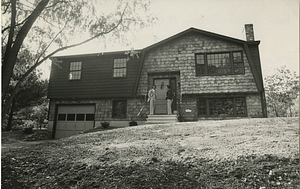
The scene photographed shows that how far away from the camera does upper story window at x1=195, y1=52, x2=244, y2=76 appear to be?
9.05 metres

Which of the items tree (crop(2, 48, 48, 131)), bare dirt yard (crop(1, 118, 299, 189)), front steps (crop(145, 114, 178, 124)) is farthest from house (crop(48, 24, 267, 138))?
bare dirt yard (crop(1, 118, 299, 189))

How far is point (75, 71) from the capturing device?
10.7m

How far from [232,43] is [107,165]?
26.1ft

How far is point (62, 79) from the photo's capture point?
10672mm

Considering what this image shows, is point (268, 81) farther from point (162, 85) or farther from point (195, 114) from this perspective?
point (162, 85)

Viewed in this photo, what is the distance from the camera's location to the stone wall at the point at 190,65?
8.80 metres

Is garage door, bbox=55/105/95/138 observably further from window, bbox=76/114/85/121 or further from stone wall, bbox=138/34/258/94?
stone wall, bbox=138/34/258/94

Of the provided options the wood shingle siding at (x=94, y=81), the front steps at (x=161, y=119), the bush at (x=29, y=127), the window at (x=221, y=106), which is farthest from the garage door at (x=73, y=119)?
the window at (x=221, y=106)

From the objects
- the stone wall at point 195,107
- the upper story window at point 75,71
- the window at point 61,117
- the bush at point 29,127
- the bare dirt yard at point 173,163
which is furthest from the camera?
the upper story window at point 75,71

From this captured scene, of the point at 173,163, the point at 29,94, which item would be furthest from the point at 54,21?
the point at 29,94

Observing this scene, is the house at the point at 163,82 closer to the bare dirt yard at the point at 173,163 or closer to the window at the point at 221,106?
the window at the point at 221,106

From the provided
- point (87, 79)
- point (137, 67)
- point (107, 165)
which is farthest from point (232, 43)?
point (107, 165)

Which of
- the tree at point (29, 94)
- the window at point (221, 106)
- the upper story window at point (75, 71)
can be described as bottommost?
the window at point (221, 106)

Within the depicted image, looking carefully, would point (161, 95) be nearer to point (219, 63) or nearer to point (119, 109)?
point (119, 109)
